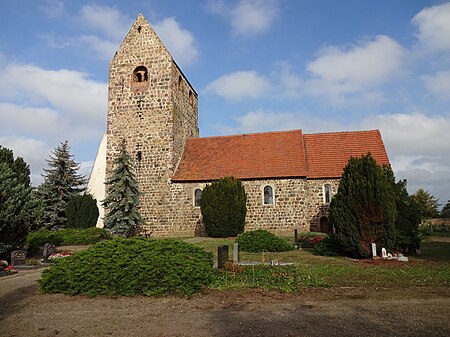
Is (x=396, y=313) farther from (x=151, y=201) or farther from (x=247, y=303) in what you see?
(x=151, y=201)

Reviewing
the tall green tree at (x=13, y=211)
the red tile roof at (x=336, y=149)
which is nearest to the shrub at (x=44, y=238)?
the tall green tree at (x=13, y=211)

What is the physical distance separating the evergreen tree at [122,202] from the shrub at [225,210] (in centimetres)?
478

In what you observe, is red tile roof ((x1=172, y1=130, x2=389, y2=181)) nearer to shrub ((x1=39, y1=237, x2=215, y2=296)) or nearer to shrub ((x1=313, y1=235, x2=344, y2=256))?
shrub ((x1=313, y1=235, x2=344, y2=256))

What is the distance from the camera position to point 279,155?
25141mm

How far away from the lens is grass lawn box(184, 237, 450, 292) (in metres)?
8.49

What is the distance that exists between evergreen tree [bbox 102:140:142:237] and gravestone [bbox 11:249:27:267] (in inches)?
376

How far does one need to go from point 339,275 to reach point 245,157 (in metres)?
16.6

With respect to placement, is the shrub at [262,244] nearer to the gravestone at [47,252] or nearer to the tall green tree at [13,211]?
the gravestone at [47,252]

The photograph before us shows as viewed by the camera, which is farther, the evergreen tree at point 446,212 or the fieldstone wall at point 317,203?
the evergreen tree at point 446,212

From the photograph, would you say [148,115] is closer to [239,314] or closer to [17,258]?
[17,258]

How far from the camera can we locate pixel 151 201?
25.5 meters

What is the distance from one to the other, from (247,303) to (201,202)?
16.5m

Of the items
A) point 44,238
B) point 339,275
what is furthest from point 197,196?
point 339,275

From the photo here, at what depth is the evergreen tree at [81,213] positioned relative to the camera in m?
25.2
